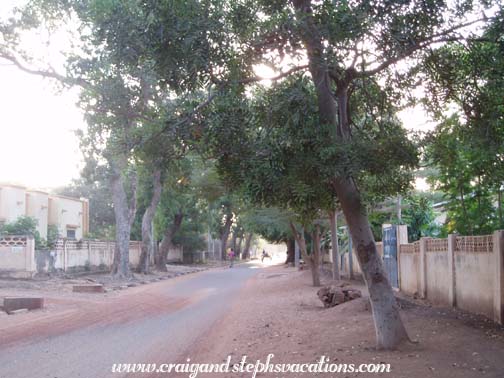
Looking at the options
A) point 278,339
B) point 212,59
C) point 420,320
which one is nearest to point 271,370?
point 278,339

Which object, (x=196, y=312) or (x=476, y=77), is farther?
(x=196, y=312)

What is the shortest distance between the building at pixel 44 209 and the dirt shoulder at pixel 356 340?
72.1 feet

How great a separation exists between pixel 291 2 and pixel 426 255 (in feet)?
28.4

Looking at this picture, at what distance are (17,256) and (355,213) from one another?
1906 centimetres

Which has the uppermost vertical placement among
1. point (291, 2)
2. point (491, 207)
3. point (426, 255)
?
point (291, 2)

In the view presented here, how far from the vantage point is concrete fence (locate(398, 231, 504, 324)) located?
10172 mm

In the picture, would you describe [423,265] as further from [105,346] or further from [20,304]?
[20,304]

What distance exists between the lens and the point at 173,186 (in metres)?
10.9

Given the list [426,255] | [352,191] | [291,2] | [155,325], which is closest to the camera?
[352,191]

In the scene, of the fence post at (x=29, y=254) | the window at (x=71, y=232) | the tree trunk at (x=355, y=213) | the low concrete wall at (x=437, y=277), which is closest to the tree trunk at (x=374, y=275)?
the tree trunk at (x=355, y=213)

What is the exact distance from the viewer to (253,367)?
8172 mm

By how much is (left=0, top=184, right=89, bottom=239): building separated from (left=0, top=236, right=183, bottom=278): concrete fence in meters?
3.19

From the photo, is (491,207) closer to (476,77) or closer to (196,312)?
(476,77)

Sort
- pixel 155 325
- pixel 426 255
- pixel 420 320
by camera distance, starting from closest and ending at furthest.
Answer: pixel 420 320 → pixel 155 325 → pixel 426 255
